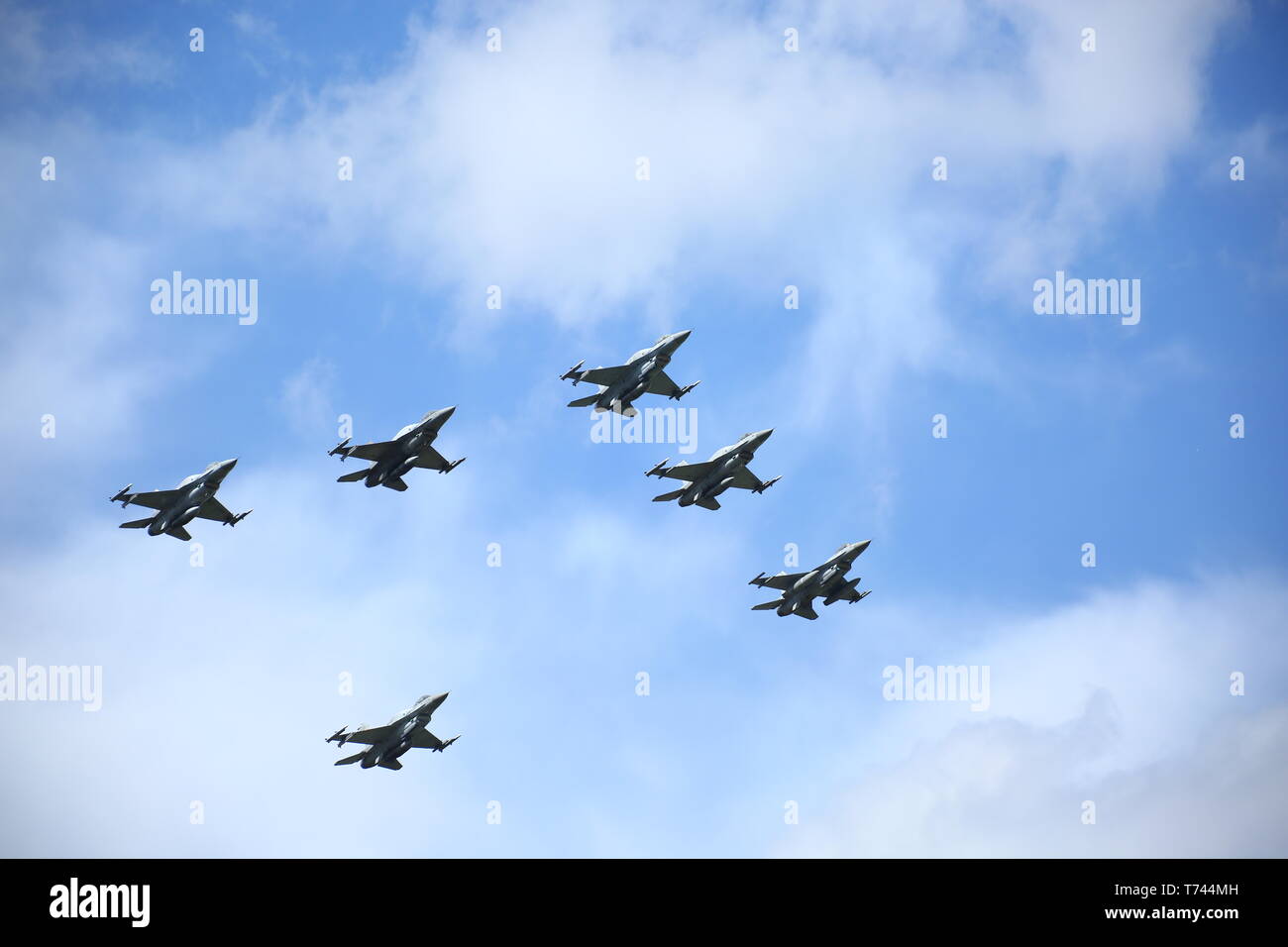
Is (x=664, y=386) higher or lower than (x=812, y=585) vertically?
higher

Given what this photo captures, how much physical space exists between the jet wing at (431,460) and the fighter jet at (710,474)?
14.4 meters

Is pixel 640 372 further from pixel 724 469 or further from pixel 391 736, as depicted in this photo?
pixel 391 736

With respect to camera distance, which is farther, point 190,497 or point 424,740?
point 424,740

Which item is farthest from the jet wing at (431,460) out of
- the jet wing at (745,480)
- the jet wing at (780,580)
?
the jet wing at (780,580)

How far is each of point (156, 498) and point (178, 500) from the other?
1.61m

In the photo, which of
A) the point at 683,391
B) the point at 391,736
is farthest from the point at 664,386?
the point at 391,736

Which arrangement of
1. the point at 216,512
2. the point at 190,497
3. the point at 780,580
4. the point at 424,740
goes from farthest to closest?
the point at 780,580
the point at 216,512
the point at 424,740
the point at 190,497

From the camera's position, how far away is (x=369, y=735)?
93125 mm

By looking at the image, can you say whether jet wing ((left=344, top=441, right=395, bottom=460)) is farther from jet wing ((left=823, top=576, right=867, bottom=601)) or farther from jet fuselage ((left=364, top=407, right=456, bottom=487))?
jet wing ((left=823, top=576, right=867, bottom=601))

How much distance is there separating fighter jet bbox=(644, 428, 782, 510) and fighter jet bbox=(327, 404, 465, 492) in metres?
15.9

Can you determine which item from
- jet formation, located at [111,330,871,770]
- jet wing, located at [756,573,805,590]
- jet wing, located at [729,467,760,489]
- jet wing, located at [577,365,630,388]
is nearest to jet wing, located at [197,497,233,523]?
jet formation, located at [111,330,871,770]
